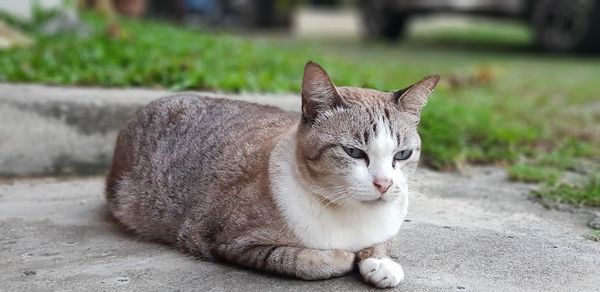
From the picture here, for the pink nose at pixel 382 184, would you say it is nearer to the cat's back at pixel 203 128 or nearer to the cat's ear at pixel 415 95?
the cat's ear at pixel 415 95

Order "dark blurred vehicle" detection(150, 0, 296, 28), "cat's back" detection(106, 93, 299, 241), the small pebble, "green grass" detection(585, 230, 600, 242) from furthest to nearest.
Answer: "dark blurred vehicle" detection(150, 0, 296, 28), the small pebble, "green grass" detection(585, 230, 600, 242), "cat's back" detection(106, 93, 299, 241)

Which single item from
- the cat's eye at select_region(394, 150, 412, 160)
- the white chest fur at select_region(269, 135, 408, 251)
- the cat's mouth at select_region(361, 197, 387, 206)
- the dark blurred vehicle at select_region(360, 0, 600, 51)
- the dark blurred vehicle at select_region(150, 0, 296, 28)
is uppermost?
the cat's eye at select_region(394, 150, 412, 160)

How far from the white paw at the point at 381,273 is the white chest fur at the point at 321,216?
0.10 metres

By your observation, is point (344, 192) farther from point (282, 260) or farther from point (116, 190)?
point (116, 190)

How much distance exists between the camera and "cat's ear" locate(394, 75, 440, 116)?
10.2 ft

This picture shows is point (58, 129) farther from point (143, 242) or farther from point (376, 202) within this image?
point (376, 202)

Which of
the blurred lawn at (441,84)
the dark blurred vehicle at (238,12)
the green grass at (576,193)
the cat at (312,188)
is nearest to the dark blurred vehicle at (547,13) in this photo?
the blurred lawn at (441,84)

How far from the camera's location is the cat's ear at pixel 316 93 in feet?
9.84

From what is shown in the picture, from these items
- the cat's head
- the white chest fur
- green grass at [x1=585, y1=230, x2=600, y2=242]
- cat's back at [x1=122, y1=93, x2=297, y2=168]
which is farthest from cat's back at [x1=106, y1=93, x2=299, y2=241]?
green grass at [x1=585, y1=230, x2=600, y2=242]

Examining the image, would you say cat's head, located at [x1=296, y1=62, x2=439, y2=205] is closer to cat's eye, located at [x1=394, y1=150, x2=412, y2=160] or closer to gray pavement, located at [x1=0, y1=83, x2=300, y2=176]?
cat's eye, located at [x1=394, y1=150, x2=412, y2=160]

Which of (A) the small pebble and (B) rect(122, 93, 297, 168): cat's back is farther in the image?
(A) the small pebble

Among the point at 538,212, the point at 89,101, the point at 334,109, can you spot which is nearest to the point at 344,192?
the point at 334,109

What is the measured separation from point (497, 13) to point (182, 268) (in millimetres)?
9334

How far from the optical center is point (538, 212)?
4.19 meters
